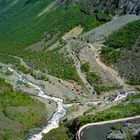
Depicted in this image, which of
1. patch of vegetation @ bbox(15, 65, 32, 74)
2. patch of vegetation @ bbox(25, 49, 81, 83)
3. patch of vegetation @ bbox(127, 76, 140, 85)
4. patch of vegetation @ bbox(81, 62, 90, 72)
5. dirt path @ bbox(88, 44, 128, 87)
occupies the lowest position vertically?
patch of vegetation @ bbox(127, 76, 140, 85)

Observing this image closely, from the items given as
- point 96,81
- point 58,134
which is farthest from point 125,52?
point 58,134

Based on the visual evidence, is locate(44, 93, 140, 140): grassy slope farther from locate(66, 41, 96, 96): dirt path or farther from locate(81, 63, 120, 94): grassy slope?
locate(66, 41, 96, 96): dirt path

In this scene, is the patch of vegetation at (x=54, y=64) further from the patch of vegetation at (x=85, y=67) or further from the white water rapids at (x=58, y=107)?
the white water rapids at (x=58, y=107)

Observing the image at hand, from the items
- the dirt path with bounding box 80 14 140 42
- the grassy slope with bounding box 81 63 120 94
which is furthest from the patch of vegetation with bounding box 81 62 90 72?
the dirt path with bounding box 80 14 140 42

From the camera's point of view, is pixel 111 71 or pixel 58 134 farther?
pixel 111 71

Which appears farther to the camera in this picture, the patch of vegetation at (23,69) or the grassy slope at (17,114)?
the patch of vegetation at (23,69)

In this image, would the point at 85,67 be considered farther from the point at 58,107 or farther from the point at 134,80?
A: the point at 58,107

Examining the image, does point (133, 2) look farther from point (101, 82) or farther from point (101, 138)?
point (101, 138)

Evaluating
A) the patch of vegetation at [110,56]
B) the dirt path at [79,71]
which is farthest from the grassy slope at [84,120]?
the patch of vegetation at [110,56]
